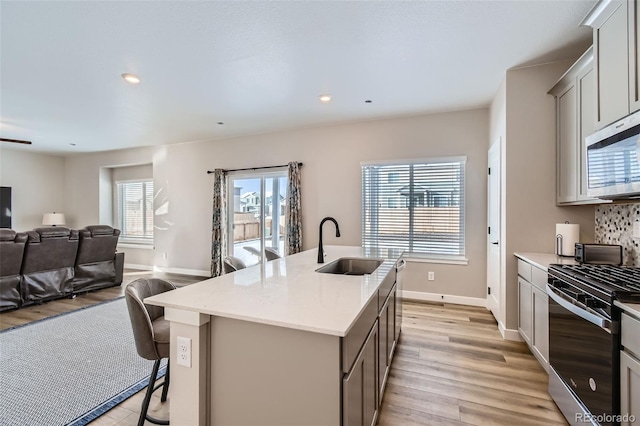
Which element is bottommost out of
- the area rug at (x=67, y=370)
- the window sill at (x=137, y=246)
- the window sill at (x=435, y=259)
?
the area rug at (x=67, y=370)

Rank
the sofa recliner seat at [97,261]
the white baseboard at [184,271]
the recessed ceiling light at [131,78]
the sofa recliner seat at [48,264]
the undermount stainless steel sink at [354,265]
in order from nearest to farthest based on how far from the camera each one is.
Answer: the undermount stainless steel sink at [354,265] → the recessed ceiling light at [131,78] → the sofa recliner seat at [48,264] → the sofa recliner seat at [97,261] → the white baseboard at [184,271]

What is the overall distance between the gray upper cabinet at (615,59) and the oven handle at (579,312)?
1179mm

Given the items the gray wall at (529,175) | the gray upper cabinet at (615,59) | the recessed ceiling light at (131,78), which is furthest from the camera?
the recessed ceiling light at (131,78)

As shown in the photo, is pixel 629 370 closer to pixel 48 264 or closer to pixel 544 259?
pixel 544 259

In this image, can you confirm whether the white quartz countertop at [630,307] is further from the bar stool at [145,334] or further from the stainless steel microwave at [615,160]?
the bar stool at [145,334]

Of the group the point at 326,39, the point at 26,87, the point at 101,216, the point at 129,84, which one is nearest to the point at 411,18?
the point at 326,39

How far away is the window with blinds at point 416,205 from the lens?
4199mm

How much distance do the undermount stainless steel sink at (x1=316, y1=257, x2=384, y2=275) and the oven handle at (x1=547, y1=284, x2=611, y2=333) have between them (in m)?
1.19

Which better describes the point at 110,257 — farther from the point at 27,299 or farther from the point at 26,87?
the point at 26,87

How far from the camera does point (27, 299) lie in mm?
4020

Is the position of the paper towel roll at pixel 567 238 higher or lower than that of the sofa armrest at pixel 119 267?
higher

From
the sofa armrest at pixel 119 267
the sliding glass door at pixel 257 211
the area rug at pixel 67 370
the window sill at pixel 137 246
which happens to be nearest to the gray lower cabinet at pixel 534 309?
the area rug at pixel 67 370

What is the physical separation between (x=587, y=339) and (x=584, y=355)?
106 mm

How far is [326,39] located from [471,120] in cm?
267
